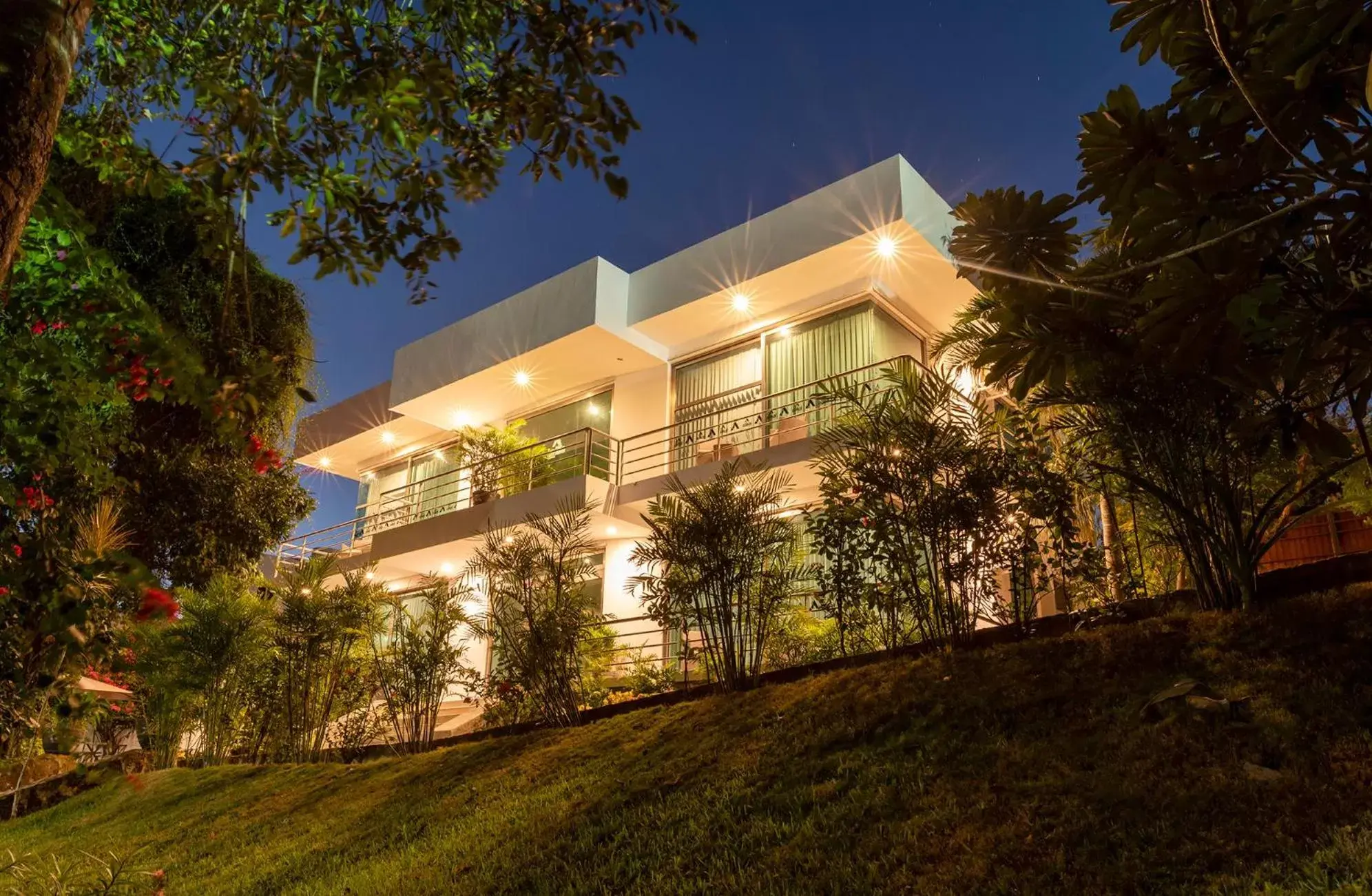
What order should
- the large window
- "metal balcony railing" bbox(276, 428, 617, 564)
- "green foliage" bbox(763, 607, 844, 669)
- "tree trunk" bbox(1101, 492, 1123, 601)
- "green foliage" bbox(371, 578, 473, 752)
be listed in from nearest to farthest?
"tree trunk" bbox(1101, 492, 1123, 601), "green foliage" bbox(763, 607, 844, 669), "green foliage" bbox(371, 578, 473, 752), the large window, "metal balcony railing" bbox(276, 428, 617, 564)

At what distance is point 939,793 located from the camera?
153 inches

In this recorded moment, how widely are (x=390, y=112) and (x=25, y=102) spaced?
88 centimetres

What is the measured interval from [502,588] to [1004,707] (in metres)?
4.82

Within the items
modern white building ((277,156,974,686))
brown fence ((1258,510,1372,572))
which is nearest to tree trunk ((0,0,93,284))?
modern white building ((277,156,974,686))

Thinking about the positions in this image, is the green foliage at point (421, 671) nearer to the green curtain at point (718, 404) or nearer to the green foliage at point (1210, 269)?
the green curtain at point (718, 404)

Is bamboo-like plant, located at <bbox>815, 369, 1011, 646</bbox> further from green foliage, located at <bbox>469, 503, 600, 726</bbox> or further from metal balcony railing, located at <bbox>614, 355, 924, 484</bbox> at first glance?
metal balcony railing, located at <bbox>614, 355, 924, 484</bbox>

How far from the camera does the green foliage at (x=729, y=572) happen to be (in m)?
6.74

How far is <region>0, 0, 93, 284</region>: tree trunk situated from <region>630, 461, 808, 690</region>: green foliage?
5.06 m

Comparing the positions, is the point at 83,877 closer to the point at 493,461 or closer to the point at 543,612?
the point at 543,612

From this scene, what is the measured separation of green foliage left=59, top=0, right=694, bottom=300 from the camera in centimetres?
300

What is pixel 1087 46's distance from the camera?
2707 inches

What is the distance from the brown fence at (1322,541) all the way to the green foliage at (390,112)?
404 inches

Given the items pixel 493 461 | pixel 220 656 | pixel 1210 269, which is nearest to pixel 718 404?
pixel 493 461

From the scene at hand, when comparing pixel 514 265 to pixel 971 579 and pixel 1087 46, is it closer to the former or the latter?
pixel 1087 46
